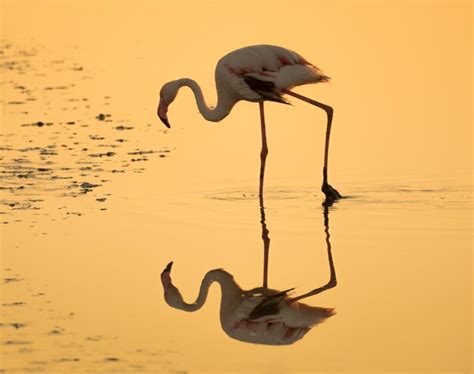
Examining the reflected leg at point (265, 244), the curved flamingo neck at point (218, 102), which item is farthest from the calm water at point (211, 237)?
the curved flamingo neck at point (218, 102)

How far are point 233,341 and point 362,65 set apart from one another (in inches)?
524

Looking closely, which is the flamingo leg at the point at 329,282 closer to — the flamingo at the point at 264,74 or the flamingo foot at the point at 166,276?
the flamingo foot at the point at 166,276

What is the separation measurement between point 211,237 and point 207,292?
1.64m

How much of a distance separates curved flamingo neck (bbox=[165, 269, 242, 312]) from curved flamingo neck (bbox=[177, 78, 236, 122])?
3935 millimetres

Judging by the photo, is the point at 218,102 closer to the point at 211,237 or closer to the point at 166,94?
the point at 166,94

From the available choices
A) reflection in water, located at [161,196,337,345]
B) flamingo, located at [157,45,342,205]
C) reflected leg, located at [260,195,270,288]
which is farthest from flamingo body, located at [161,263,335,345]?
flamingo, located at [157,45,342,205]

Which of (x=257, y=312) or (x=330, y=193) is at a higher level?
(x=330, y=193)

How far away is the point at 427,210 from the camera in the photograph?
36.6 feet

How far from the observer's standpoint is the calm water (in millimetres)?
7285

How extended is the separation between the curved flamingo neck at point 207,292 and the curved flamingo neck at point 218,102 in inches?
155

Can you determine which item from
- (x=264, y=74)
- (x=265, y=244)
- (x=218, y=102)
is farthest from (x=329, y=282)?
(x=218, y=102)

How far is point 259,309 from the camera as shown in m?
8.06

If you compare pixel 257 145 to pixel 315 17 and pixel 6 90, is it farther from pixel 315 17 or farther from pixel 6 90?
pixel 315 17

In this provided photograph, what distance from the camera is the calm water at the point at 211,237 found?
7.29 m
